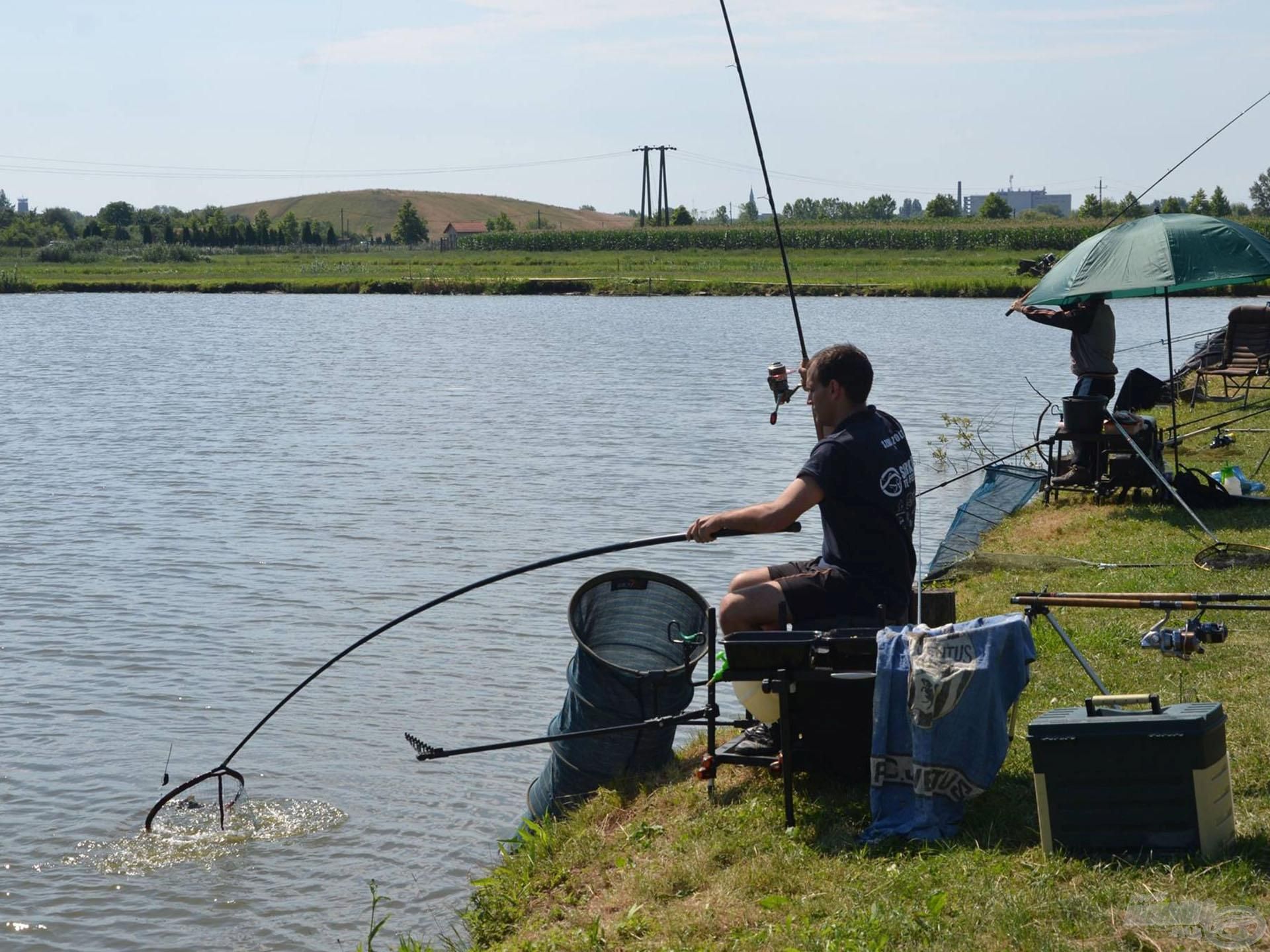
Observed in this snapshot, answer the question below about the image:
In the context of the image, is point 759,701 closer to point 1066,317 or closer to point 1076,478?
point 1066,317

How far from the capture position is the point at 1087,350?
1097cm

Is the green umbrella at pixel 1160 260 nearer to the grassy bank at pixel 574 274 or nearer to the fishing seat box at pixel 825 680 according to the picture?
the fishing seat box at pixel 825 680

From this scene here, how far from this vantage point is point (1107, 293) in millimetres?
10078

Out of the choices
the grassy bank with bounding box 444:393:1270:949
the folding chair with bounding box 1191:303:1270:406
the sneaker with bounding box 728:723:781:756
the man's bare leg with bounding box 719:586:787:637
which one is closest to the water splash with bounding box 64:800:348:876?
the grassy bank with bounding box 444:393:1270:949

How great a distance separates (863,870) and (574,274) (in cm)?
6450

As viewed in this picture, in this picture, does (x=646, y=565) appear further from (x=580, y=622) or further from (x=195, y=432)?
(x=195, y=432)

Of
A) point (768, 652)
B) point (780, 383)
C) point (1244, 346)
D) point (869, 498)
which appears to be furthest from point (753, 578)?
point (1244, 346)

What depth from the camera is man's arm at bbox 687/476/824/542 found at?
494cm

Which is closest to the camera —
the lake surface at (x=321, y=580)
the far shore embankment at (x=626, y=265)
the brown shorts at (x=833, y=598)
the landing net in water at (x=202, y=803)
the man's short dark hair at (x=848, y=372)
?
the brown shorts at (x=833, y=598)

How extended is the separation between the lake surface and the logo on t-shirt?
242 centimetres

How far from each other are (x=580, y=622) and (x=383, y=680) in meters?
2.94

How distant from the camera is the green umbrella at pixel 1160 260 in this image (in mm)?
9672

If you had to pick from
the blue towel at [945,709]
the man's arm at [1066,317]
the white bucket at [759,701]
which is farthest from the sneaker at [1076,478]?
the blue towel at [945,709]

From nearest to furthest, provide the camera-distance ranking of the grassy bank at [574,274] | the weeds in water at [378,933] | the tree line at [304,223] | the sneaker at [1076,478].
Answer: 1. the weeds in water at [378,933]
2. the sneaker at [1076,478]
3. the grassy bank at [574,274]
4. the tree line at [304,223]
